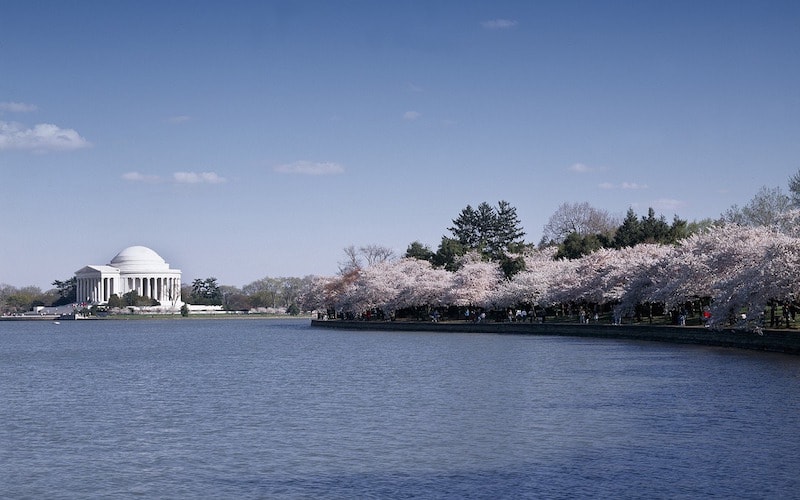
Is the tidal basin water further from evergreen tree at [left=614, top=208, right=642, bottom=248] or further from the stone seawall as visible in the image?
evergreen tree at [left=614, top=208, right=642, bottom=248]

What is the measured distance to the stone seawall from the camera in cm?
5081

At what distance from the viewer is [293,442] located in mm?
25797

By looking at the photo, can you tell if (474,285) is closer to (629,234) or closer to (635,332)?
(629,234)

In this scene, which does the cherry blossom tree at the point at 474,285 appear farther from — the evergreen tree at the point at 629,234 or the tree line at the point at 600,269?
the evergreen tree at the point at 629,234

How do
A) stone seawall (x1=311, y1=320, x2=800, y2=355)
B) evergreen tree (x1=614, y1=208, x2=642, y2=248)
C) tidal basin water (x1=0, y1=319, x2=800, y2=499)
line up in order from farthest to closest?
evergreen tree (x1=614, y1=208, x2=642, y2=248), stone seawall (x1=311, y1=320, x2=800, y2=355), tidal basin water (x1=0, y1=319, x2=800, y2=499)

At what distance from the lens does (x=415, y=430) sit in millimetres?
27391

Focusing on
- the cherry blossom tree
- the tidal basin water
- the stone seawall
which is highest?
the cherry blossom tree

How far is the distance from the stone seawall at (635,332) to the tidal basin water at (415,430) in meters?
3.14

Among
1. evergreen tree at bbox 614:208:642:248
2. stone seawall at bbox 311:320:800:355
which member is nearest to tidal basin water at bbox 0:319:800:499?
stone seawall at bbox 311:320:800:355

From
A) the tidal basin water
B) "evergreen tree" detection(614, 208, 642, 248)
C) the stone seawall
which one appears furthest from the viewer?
"evergreen tree" detection(614, 208, 642, 248)

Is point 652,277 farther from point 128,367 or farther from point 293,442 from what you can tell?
point 293,442

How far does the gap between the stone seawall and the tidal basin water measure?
3.14 m

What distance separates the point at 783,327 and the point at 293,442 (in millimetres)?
40081

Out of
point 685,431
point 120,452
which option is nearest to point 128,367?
point 120,452
